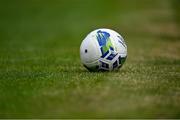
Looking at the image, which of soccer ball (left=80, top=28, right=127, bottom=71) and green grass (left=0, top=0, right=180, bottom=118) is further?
soccer ball (left=80, top=28, right=127, bottom=71)

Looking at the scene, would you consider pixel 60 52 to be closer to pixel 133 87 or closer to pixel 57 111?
pixel 133 87

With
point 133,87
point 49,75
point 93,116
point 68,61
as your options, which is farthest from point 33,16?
point 93,116

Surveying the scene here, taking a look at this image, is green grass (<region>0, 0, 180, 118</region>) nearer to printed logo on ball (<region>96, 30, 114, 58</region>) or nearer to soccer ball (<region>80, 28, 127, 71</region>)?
soccer ball (<region>80, 28, 127, 71</region>)

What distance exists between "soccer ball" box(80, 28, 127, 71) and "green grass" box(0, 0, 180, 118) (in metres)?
0.25

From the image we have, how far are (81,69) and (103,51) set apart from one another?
1763 millimetres

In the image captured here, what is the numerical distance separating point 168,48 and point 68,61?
5.35 metres

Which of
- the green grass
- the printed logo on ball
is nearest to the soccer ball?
the printed logo on ball

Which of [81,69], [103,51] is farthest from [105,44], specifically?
[81,69]

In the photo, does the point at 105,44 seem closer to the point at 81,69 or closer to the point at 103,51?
the point at 103,51

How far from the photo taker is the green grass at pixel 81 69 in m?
10.5

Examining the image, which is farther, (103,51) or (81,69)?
(81,69)

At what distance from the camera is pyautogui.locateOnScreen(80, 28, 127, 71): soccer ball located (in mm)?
14164

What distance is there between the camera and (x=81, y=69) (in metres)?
15.8

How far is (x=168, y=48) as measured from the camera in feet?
73.9
